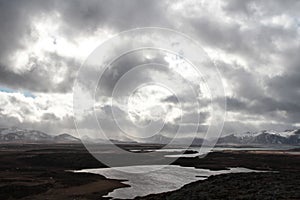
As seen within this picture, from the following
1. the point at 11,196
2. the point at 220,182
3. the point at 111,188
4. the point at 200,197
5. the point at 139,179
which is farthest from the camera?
the point at 139,179

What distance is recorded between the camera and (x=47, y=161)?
333ft

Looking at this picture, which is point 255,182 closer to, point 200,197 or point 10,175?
point 200,197

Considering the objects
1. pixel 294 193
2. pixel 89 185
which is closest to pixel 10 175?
pixel 89 185

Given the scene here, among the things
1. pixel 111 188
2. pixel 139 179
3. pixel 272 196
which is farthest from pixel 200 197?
pixel 139 179

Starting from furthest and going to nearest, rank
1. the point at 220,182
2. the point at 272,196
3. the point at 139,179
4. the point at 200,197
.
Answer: the point at 139,179 → the point at 220,182 → the point at 200,197 → the point at 272,196

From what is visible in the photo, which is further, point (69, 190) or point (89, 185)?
point (89, 185)

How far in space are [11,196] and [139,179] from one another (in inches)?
1115

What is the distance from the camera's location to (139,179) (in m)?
69.1

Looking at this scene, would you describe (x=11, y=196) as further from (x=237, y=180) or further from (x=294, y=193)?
(x=294, y=193)

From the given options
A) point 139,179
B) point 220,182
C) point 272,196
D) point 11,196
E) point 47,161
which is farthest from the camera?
point 47,161

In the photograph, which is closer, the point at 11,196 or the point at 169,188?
the point at 11,196

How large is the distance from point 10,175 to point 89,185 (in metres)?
21.8

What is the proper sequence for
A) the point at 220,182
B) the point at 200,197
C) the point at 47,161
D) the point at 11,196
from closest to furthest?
the point at 200,197
the point at 11,196
the point at 220,182
the point at 47,161

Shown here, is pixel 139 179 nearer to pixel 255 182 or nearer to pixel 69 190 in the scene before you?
pixel 69 190
